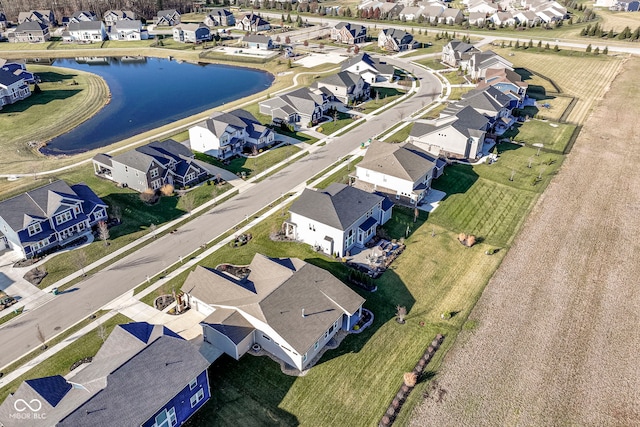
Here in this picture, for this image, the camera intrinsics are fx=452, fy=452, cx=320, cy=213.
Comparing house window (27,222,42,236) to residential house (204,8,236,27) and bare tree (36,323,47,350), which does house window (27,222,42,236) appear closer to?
bare tree (36,323,47,350)

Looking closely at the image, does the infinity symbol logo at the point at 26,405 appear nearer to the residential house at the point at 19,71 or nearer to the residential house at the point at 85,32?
the residential house at the point at 19,71

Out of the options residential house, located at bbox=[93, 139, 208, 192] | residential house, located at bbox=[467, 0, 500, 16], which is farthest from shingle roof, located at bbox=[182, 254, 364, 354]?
residential house, located at bbox=[467, 0, 500, 16]

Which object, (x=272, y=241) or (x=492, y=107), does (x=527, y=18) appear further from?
(x=272, y=241)

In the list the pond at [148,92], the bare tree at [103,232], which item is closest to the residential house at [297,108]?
the pond at [148,92]

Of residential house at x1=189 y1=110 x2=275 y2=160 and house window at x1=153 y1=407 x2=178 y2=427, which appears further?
residential house at x1=189 y1=110 x2=275 y2=160

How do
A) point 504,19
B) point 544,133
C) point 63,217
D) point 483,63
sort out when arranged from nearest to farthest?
1. point 63,217
2. point 544,133
3. point 483,63
4. point 504,19

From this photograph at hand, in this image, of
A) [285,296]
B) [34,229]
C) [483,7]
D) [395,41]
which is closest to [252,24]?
[395,41]
